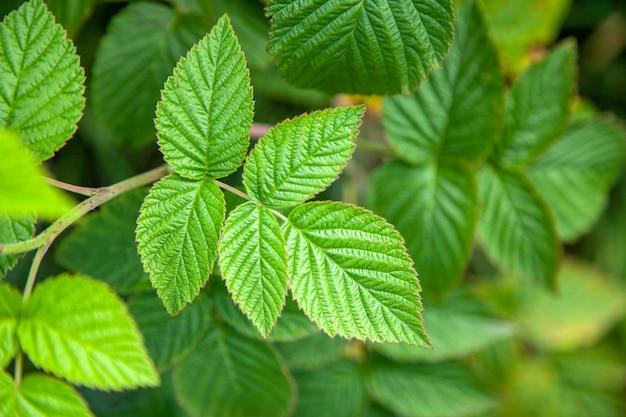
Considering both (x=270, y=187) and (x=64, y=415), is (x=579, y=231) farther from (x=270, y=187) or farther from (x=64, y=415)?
(x=64, y=415)

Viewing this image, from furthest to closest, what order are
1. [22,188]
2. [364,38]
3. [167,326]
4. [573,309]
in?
[573,309], [167,326], [364,38], [22,188]

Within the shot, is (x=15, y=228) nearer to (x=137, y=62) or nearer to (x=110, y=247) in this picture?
(x=110, y=247)

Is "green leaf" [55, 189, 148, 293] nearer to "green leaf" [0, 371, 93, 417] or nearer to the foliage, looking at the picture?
the foliage

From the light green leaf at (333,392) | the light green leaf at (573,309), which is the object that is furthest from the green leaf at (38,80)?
the light green leaf at (573,309)

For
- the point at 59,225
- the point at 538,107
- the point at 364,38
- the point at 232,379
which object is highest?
the point at 364,38

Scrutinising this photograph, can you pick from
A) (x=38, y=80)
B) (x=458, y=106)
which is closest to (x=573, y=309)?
(x=458, y=106)

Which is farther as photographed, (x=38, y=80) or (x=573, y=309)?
(x=573, y=309)

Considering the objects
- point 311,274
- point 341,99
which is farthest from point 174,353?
point 341,99
